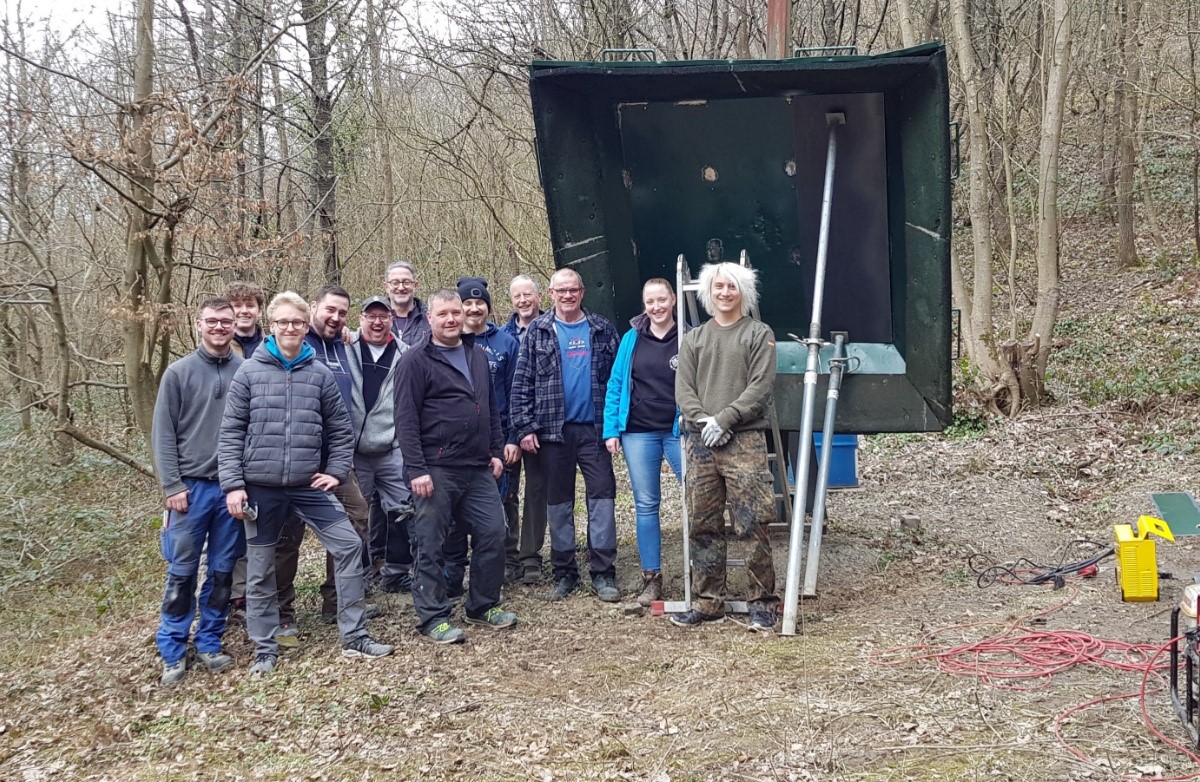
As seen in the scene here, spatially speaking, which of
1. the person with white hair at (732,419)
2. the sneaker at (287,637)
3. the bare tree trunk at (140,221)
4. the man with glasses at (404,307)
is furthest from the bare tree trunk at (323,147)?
the person with white hair at (732,419)

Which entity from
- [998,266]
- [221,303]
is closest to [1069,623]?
[221,303]

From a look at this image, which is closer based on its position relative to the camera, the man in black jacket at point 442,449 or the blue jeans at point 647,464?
the man in black jacket at point 442,449

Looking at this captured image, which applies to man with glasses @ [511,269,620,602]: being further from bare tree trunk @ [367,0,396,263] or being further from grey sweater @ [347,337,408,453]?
bare tree trunk @ [367,0,396,263]

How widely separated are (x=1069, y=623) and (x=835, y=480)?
2508mm

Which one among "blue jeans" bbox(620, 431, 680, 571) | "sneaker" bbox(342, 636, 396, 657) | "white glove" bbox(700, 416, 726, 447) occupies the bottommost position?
"sneaker" bbox(342, 636, 396, 657)

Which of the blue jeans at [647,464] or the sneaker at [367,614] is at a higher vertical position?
the blue jeans at [647,464]

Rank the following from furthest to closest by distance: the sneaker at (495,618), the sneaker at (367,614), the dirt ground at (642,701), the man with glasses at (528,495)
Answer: the man with glasses at (528,495) → the sneaker at (367,614) → the sneaker at (495,618) → the dirt ground at (642,701)

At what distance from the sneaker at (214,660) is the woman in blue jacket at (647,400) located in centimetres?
205

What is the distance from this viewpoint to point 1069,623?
4695mm

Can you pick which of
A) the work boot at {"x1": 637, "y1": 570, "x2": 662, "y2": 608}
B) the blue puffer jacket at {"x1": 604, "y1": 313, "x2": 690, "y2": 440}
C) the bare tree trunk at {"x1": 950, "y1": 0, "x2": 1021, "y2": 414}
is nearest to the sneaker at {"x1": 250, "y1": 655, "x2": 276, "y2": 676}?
the work boot at {"x1": 637, "y1": 570, "x2": 662, "y2": 608}

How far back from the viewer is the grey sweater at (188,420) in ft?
15.9

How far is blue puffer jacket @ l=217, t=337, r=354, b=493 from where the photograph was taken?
475 centimetres

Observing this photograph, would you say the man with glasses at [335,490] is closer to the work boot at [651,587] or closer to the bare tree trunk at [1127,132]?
the work boot at [651,587]

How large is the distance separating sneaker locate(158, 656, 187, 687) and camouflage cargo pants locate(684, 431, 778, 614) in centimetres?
242
